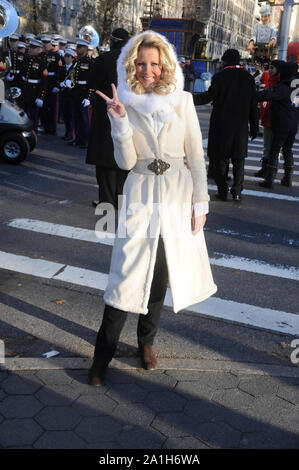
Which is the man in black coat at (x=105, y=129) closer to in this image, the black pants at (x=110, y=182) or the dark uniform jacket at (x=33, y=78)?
the black pants at (x=110, y=182)

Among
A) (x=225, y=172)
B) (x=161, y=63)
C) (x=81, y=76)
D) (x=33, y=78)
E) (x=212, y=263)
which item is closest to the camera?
(x=161, y=63)

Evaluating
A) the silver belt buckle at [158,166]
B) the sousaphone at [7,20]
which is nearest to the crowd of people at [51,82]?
the sousaphone at [7,20]

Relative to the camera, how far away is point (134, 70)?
9.65 ft

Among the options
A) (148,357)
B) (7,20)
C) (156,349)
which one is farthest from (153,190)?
(7,20)

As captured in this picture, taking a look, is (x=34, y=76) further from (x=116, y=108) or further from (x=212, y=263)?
(x=116, y=108)

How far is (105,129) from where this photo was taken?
6.22m

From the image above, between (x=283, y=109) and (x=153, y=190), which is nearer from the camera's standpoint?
(x=153, y=190)

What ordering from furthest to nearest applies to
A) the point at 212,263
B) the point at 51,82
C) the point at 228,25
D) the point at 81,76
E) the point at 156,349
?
the point at 228,25 < the point at 51,82 < the point at 81,76 < the point at 212,263 < the point at 156,349

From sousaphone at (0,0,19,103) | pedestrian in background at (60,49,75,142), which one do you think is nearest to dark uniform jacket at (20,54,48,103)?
pedestrian in background at (60,49,75,142)

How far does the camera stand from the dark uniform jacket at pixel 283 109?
8742 millimetres

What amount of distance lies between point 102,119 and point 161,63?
3358mm

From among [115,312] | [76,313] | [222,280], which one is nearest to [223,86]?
[222,280]

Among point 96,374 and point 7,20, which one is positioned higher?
point 7,20

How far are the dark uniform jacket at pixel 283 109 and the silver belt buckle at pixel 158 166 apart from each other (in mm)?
6200
